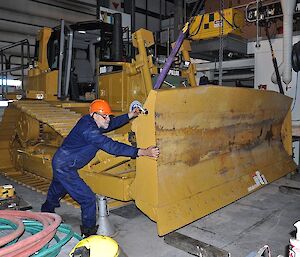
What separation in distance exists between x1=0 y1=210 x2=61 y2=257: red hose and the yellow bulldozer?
886mm

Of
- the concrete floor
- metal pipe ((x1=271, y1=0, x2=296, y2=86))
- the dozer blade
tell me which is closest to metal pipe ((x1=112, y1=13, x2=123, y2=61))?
the dozer blade

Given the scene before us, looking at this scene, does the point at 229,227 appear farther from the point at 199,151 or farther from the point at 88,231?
the point at 88,231

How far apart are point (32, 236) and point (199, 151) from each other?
2.05m

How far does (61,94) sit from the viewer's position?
18.8 feet

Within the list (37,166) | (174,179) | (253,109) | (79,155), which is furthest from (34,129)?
(253,109)

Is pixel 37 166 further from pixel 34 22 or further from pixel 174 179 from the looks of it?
pixel 34 22

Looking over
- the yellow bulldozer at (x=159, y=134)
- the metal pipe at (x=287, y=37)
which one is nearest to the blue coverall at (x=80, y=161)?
the yellow bulldozer at (x=159, y=134)

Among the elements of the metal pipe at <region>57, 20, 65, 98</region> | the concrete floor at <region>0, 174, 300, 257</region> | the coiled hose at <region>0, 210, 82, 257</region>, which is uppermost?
the metal pipe at <region>57, 20, 65, 98</region>

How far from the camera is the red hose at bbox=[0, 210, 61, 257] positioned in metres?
2.43

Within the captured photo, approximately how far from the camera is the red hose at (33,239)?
243cm

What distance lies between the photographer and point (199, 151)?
3838mm

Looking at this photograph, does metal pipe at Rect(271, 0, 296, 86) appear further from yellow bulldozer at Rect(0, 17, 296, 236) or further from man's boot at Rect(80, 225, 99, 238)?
man's boot at Rect(80, 225, 99, 238)

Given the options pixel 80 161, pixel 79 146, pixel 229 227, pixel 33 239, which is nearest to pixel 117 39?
pixel 79 146

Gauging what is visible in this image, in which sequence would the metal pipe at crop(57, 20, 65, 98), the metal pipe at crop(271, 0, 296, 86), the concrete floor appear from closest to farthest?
the concrete floor
the metal pipe at crop(57, 20, 65, 98)
the metal pipe at crop(271, 0, 296, 86)
